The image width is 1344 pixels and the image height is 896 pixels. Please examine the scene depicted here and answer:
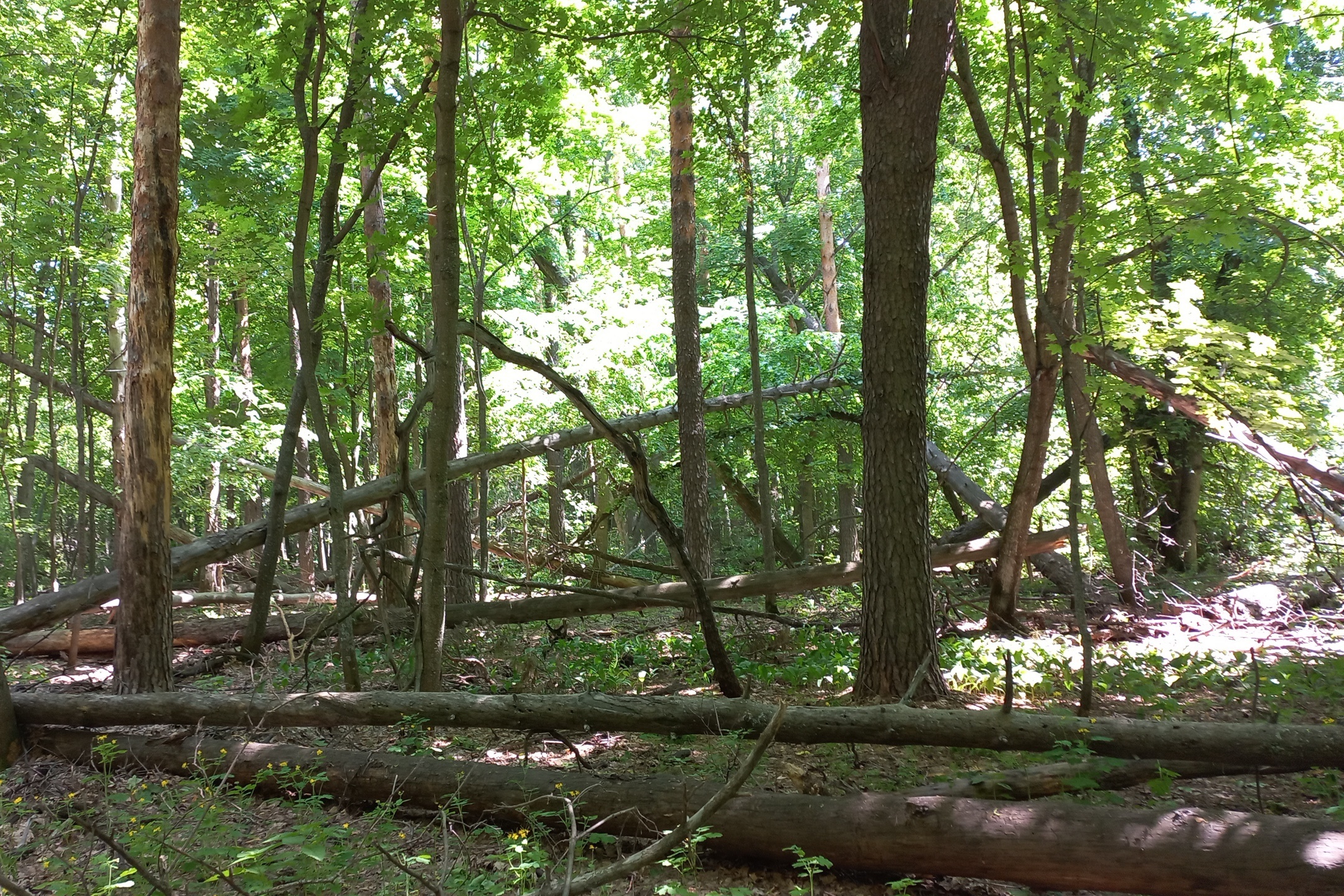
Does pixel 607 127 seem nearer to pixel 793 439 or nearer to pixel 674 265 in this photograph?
pixel 674 265

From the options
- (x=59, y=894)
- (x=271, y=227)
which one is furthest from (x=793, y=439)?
(x=59, y=894)

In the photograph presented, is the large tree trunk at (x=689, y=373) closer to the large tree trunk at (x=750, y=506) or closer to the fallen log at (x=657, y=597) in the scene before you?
the fallen log at (x=657, y=597)

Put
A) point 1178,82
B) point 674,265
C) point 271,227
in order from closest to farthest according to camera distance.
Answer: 1. point 1178,82
2. point 674,265
3. point 271,227

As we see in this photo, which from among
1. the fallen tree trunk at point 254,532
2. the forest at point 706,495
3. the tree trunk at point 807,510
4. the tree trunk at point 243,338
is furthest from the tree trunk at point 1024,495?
the tree trunk at point 243,338

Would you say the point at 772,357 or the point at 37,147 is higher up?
the point at 37,147

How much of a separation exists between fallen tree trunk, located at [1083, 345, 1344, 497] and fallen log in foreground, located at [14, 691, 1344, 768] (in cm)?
474

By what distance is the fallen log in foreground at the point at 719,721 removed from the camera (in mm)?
3740

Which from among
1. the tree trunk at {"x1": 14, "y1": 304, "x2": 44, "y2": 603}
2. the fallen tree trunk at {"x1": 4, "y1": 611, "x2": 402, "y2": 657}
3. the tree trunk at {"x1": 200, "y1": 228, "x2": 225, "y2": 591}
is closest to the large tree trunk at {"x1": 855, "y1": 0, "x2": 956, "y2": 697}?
the fallen tree trunk at {"x1": 4, "y1": 611, "x2": 402, "y2": 657}

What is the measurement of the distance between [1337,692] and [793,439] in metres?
6.96

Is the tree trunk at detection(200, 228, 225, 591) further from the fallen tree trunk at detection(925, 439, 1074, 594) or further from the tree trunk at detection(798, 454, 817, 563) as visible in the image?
the fallen tree trunk at detection(925, 439, 1074, 594)

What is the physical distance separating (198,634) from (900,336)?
7.79 metres

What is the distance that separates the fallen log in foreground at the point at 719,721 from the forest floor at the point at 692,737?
20 centimetres

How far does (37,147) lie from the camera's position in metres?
8.66

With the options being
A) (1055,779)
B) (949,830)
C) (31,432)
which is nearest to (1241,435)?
(1055,779)
